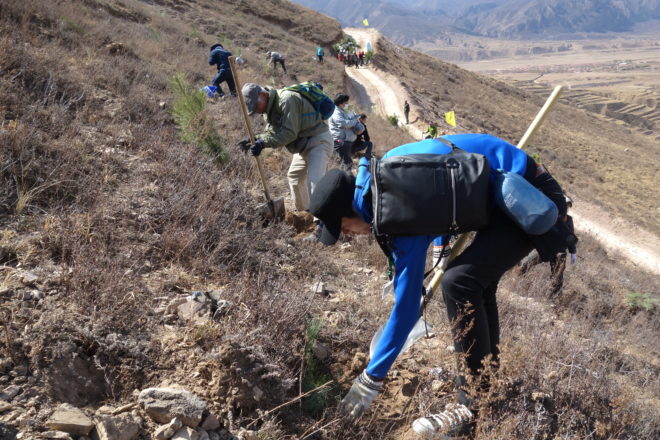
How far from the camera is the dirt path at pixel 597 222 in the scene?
47.2 ft

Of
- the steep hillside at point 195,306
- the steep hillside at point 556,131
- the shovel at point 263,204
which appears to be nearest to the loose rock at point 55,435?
the steep hillside at point 195,306

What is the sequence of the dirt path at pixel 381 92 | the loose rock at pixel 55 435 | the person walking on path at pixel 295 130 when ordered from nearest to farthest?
the loose rock at pixel 55 435
the person walking on path at pixel 295 130
the dirt path at pixel 381 92

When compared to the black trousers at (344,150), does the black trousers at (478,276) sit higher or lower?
higher

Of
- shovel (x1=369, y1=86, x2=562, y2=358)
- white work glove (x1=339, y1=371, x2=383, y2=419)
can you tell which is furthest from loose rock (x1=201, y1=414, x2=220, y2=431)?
shovel (x1=369, y1=86, x2=562, y2=358)

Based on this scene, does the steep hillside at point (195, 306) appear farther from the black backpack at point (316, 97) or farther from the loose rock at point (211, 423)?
the black backpack at point (316, 97)

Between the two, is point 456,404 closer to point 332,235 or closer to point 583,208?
point 332,235

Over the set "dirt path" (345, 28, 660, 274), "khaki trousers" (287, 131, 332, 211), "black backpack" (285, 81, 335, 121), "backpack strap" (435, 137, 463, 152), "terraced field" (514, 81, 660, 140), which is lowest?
"dirt path" (345, 28, 660, 274)

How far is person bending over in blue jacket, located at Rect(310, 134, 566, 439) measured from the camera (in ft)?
6.97

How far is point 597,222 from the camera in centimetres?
1700

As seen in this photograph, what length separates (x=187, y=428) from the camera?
1.96 meters

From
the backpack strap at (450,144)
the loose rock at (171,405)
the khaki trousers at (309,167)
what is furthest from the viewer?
the khaki trousers at (309,167)

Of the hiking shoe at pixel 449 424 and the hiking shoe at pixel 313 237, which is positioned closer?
the hiking shoe at pixel 449 424

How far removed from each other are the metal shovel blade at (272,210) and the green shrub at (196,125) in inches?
34.6

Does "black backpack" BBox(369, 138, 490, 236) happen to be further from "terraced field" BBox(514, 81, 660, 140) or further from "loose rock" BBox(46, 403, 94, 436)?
"terraced field" BBox(514, 81, 660, 140)
